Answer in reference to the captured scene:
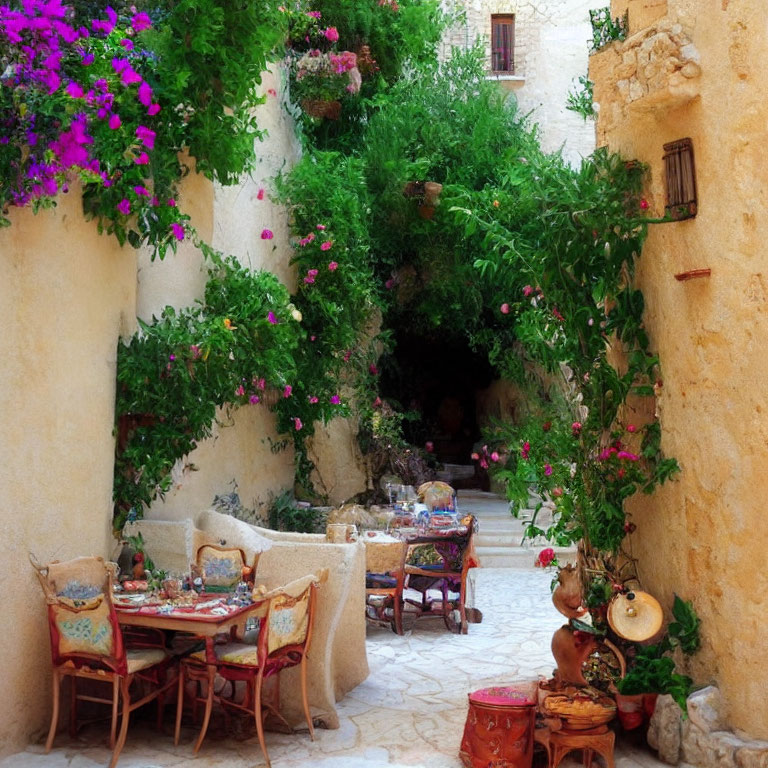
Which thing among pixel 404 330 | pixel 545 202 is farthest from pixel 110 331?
pixel 404 330

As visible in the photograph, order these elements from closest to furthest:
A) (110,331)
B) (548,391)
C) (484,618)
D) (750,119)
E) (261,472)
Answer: (750,119) < (110,331) < (484,618) < (261,472) < (548,391)

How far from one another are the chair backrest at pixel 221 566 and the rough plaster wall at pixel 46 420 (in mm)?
825

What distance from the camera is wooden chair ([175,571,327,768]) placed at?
18.1 ft

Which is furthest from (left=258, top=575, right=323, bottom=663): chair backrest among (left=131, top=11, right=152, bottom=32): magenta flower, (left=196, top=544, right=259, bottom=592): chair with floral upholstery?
(left=131, top=11, right=152, bottom=32): magenta flower

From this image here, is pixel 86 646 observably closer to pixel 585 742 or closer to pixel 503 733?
pixel 503 733

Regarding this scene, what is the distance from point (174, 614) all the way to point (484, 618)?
514cm

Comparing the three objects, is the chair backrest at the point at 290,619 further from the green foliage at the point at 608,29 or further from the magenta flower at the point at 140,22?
the green foliage at the point at 608,29

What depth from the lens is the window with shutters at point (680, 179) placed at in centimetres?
560

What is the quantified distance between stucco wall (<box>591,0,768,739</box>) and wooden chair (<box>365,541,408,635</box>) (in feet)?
11.5

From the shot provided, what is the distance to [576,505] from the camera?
639 cm

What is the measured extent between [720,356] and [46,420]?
4.31 meters

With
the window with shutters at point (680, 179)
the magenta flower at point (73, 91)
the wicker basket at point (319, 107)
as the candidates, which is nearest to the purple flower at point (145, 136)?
the magenta flower at point (73, 91)

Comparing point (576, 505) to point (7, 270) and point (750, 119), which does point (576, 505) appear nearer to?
point (750, 119)

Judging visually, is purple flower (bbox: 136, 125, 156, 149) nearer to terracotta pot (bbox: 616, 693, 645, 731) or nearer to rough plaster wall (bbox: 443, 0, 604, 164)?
terracotta pot (bbox: 616, 693, 645, 731)
